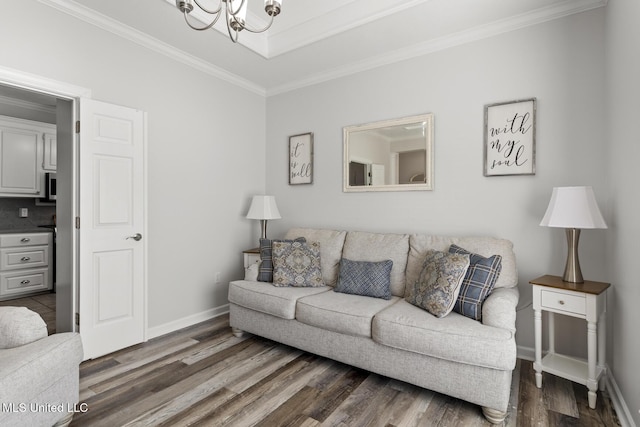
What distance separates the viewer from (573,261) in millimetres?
2188

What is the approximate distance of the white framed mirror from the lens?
3.08 metres

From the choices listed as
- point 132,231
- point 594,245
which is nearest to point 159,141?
point 132,231

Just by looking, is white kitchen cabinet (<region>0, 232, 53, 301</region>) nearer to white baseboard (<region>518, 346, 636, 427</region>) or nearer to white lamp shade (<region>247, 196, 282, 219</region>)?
white lamp shade (<region>247, 196, 282, 219</region>)

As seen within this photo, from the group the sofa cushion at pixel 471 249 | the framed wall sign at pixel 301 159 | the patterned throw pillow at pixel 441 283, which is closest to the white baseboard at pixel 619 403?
the sofa cushion at pixel 471 249

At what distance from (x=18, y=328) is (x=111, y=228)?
1139mm

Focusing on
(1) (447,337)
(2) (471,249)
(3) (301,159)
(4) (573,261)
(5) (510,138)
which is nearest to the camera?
(1) (447,337)

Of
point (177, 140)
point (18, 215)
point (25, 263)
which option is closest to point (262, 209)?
point (177, 140)

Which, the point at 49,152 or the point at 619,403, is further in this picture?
the point at 49,152

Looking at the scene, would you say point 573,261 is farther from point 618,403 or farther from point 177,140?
point 177,140

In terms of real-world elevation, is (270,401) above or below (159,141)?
below

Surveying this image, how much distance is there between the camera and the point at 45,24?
2.40 meters

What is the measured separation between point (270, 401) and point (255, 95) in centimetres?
336

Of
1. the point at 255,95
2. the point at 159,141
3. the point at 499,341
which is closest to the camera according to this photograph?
the point at 499,341

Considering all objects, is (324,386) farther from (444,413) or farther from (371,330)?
(444,413)
